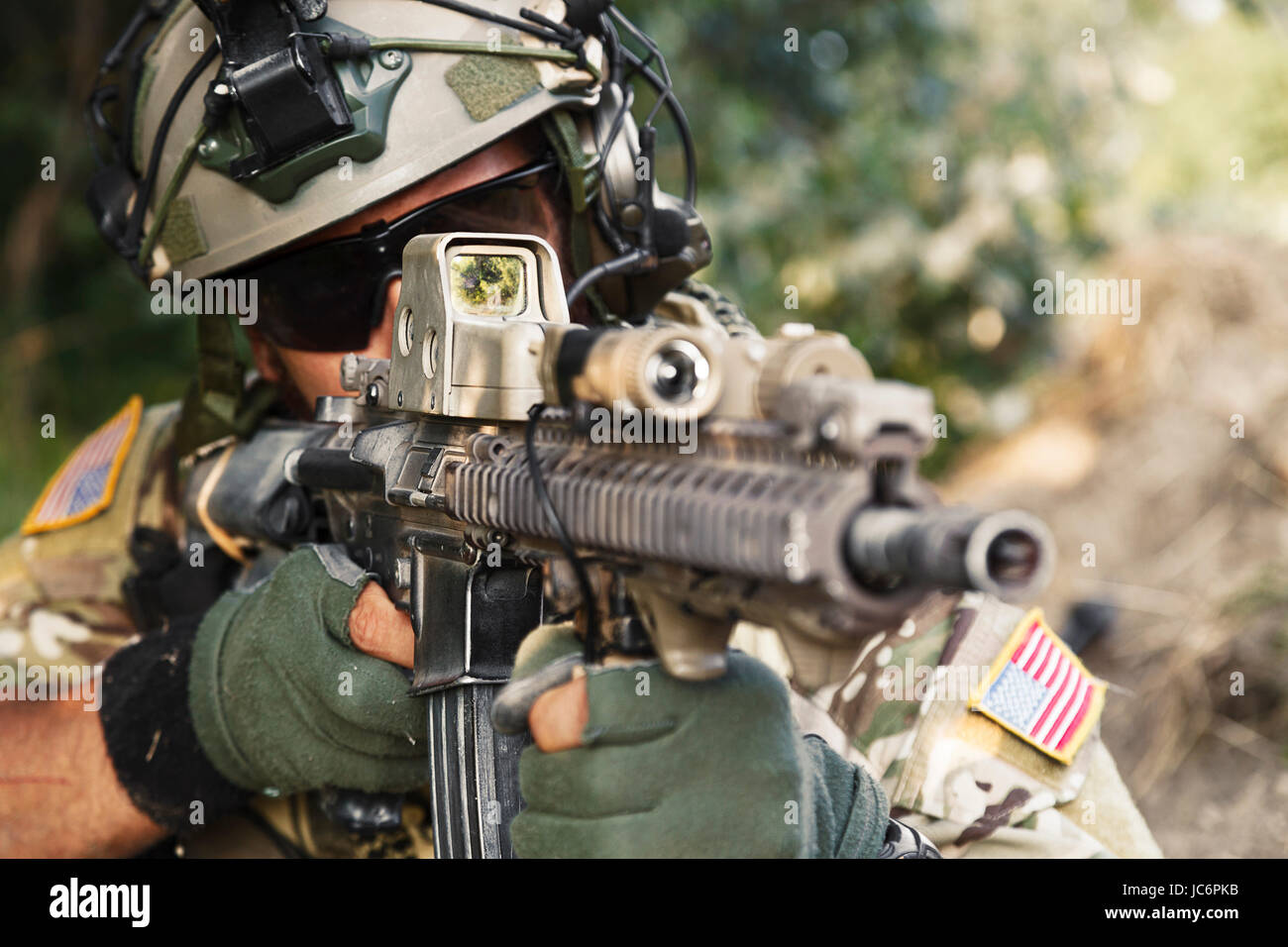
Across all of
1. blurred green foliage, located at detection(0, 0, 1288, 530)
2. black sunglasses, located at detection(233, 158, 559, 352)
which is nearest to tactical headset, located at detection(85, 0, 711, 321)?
black sunglasses, located at detection(233, 158, 559, 352)

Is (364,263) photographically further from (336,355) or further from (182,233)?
(182,233)

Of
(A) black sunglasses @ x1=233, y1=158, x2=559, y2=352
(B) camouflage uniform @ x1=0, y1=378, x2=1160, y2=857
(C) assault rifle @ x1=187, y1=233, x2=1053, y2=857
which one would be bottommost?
(B) camouflage uniform @ x1=0, y1=378, x2=1160, y2=857

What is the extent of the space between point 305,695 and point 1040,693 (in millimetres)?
1151

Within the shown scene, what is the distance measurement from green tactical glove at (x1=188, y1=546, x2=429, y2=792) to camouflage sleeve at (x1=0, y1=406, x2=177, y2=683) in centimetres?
60

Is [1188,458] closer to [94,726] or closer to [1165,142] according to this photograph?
[94,726]

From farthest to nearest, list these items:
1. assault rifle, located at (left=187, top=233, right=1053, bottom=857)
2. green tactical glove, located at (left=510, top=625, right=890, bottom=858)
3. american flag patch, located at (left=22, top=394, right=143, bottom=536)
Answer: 1. american flag patch, located at (left=22, top=394, right=143, bottom=536)
2. green tactical glove, located at (left=510, top=625, right=890, bottom=858)
3. assault rifle, located at (left=187, top=233, right=1053, bottom=857)

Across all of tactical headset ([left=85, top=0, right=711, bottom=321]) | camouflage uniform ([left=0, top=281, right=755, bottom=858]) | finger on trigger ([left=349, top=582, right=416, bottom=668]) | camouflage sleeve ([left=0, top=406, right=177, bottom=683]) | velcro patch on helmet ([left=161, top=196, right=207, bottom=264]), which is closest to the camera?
finger on trigger ([left=349, top=582, right=416, bottom=668])

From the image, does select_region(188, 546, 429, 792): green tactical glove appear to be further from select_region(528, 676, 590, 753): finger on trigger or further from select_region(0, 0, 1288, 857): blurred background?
select_region(0, 0, 1288, 857): blurred background

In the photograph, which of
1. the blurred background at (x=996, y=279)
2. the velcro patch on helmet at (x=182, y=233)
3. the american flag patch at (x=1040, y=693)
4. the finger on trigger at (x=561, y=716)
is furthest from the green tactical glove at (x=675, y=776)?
the blurred background at (x=996, y=279)

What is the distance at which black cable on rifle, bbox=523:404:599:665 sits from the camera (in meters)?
1.31

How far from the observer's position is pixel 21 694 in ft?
7.38

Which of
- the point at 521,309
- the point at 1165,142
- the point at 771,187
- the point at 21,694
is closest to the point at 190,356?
the point at 771,187

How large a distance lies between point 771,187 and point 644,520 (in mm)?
3693

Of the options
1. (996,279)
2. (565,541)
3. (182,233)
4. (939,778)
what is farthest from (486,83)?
(996,279)
